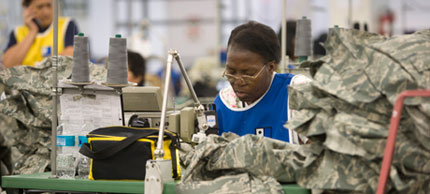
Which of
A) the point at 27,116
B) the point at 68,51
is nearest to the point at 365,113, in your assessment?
the point at 27,116

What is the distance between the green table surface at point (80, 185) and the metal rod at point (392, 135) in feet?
0.95

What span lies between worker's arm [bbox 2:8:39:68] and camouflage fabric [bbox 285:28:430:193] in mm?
3177

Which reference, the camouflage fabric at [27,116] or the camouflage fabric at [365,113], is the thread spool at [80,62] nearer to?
the camouflage fabric at [27,116]

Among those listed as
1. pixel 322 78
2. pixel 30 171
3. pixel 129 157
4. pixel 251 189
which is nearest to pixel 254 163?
pixel 251 189

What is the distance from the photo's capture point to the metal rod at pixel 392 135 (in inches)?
69.1

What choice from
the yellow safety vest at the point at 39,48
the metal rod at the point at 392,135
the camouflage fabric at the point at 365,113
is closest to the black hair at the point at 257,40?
the camouflage fabric at the point at 365,113

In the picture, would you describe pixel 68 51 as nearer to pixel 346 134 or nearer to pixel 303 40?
pixel 303 40

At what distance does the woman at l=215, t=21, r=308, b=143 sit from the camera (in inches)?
118

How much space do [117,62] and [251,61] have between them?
70cm

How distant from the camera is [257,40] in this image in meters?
3.08

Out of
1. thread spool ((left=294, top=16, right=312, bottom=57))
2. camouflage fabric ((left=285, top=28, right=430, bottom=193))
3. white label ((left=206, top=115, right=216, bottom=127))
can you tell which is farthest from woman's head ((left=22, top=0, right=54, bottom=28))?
camouflage fabric ((left=285, top=28, right=430, bottom=193))

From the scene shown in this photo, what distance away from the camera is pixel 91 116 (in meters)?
2.78

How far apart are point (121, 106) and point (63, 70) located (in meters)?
0.86

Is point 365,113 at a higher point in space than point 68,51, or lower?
lower
